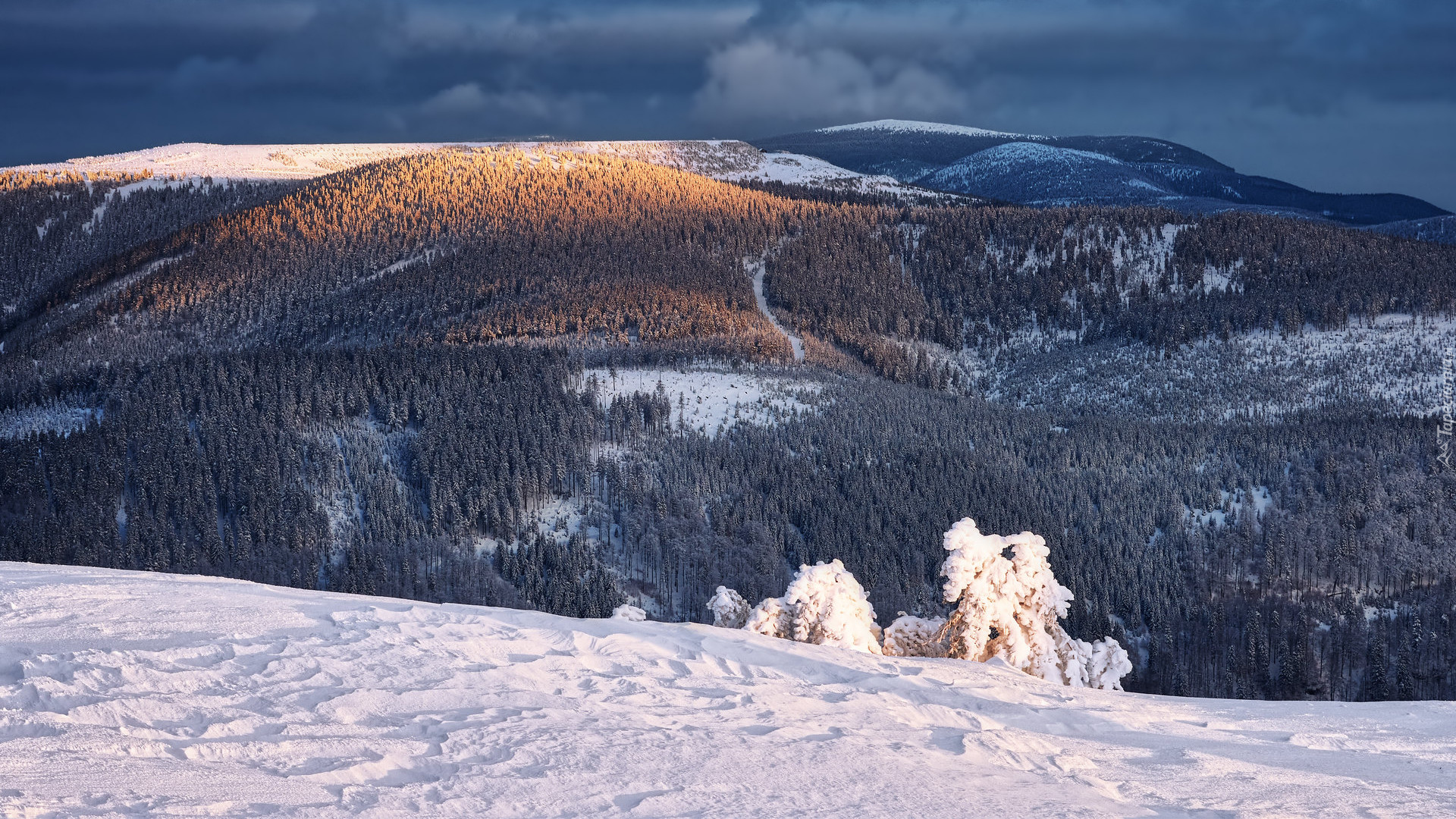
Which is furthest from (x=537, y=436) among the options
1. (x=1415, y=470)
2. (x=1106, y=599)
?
(x=1415, y=470)

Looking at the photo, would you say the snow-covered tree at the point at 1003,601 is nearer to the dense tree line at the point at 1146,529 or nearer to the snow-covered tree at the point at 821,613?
the snow-covered tree at the point at 821,613

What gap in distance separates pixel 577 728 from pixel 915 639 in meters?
27.1

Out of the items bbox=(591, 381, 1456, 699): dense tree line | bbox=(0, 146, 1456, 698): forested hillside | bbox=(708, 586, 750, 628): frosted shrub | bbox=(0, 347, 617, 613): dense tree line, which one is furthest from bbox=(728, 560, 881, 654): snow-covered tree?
bbox=(591, 381, 1456, 699): dense tree line

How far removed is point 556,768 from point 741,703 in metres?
4.70

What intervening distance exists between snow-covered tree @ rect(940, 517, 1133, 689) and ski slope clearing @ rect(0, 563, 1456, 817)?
13.4 metres

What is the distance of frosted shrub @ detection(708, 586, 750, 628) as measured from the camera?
48.8 m

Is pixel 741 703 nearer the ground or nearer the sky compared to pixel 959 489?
nearer the sky

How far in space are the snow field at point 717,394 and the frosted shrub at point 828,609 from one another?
124 meters

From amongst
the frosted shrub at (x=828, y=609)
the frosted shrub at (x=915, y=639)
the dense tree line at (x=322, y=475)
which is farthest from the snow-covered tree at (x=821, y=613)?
the dense tree line at (x=322, y=475)

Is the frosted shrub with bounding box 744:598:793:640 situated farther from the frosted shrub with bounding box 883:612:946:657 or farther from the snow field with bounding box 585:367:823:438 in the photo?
the snow field with bounding box 585:367:823:438

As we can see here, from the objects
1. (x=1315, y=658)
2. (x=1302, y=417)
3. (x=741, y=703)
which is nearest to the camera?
(x=741, y=703)

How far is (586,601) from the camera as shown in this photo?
125 metres

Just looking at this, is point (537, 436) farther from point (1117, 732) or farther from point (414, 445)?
point (1117, 732)

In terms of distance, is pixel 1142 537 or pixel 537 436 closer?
pixel 1142 537
